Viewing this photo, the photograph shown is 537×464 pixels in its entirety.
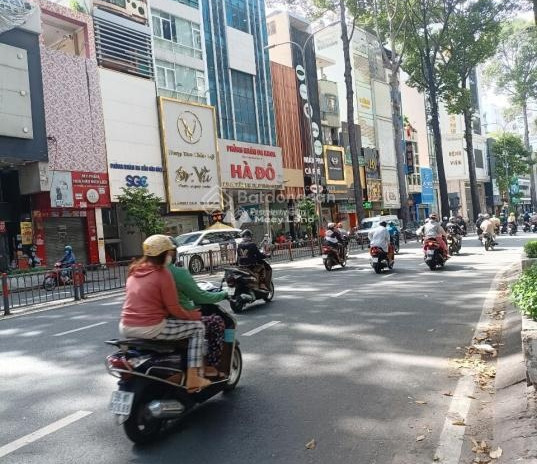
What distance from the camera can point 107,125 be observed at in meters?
27.0

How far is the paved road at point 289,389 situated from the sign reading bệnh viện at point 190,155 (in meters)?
20.1

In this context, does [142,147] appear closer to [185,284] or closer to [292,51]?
[292,51]

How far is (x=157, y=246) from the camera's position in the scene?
4.16m

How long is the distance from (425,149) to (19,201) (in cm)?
4446

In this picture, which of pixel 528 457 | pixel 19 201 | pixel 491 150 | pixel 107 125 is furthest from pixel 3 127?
pixel 491 150

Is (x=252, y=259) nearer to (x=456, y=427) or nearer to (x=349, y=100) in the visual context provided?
(x=456, y=427)

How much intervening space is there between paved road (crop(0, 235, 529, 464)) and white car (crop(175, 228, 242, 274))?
933 cm

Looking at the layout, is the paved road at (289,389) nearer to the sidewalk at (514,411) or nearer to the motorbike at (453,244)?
the sidewalk at (514,411)

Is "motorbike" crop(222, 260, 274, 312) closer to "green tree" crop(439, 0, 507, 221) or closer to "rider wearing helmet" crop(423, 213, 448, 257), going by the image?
"rider wearing helmet" crop(423, 213, 448, 257)

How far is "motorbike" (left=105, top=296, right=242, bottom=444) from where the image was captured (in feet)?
12.7

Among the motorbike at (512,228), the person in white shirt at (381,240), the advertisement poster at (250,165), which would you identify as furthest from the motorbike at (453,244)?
the advertisement poster at (250,165)

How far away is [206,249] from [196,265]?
3.32 feet

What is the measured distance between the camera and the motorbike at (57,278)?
13.9 meters

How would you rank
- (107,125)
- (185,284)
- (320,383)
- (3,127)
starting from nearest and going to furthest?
(185,284) → (320,383) → (3,127) → (107,125)
